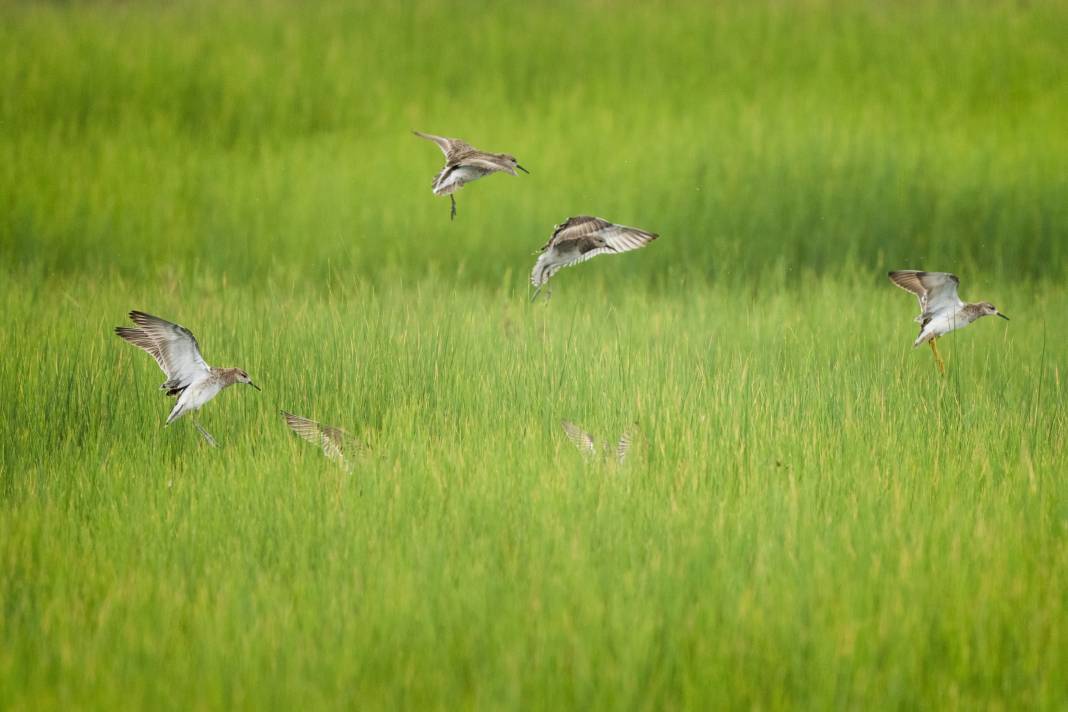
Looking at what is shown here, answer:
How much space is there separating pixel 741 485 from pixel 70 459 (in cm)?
322

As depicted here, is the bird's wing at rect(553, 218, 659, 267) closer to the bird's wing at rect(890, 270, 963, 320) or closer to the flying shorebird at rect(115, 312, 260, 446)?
the bird's wing at rect(890, 270, 963, 320)

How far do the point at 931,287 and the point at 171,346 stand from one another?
12.8 ft

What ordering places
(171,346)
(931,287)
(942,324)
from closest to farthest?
(171,346)
(931,287)
(942,324)

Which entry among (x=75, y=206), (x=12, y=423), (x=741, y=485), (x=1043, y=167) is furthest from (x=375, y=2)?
(x=741, y=485)

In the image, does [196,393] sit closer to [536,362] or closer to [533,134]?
[536,362]

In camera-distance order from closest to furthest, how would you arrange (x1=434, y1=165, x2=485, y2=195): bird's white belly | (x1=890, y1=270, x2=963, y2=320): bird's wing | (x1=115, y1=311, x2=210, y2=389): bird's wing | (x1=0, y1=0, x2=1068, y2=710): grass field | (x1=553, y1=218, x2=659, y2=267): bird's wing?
(x1=0, y1=0, x2=1068, y2=710): grass field < (x1=115, y1=311, x2=210, y2=389): bird's wing < (x1=553, y1=218, x2=659, y2=267): bird's wing < (x1=434, y1=165, x2=485, y2=195): bird's white belly < (x1=890, y1=270, x2=963, y2=320): bird's wing

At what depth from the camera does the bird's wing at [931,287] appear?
5793 millimetres

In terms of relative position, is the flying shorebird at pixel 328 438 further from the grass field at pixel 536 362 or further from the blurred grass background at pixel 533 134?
the blurred grass background at pixel 533 134

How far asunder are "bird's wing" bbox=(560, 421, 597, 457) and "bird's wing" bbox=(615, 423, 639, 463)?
0.11 metres

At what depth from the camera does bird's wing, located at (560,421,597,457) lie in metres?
5.18

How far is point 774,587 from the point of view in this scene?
3971 millimetres

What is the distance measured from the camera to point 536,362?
21.0 ft

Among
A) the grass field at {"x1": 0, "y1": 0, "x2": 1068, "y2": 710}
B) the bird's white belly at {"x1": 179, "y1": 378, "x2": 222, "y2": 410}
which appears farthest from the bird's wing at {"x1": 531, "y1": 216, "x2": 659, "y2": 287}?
the bird's white belly at {"x1": 179, "y1": 378, "x2": 222, "y2": 410}

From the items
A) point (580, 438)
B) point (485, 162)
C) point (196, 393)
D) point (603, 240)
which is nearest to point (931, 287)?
point (603, 240)
